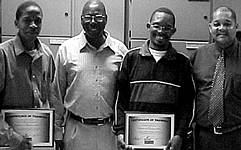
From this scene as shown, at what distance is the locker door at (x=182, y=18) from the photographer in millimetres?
3410

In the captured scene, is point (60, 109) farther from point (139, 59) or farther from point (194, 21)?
point (194, 21)

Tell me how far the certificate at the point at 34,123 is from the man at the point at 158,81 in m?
0.41

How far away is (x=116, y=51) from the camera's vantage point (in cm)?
288

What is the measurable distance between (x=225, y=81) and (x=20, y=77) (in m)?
1.20

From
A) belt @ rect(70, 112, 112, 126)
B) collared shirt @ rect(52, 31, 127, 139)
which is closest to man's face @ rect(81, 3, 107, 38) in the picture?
collared shirt @ rect(52, 31, 127, 139)

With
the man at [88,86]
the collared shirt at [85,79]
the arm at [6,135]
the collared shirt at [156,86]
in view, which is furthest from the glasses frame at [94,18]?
the arm at [6,135]

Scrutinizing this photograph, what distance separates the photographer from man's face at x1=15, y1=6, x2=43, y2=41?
8.31 feet

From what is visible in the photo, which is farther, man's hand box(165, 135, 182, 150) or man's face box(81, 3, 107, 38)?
man's face box(81, 3, 107, 38)

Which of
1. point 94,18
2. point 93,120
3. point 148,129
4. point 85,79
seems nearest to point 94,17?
point 94,18

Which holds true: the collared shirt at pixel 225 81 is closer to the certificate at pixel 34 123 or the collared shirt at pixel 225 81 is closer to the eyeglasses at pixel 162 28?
the eyeglasses at pixel 162 28

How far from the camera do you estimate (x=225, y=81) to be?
268cm

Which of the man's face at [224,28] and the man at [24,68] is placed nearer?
the man at [24,68]

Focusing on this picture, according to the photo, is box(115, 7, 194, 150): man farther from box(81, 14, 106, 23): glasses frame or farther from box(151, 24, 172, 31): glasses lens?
box(81, 14, 106, 23): glasses frame

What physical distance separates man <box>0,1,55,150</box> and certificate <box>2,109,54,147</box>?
5 cm
